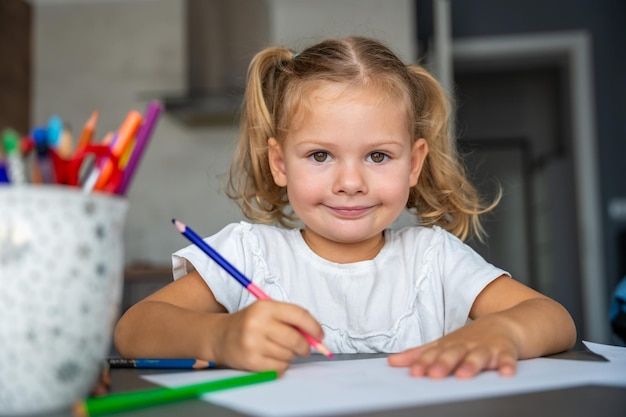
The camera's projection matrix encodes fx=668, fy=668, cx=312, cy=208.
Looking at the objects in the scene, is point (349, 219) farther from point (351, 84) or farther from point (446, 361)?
point (446, 361)

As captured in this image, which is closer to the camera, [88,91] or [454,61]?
[88,91]

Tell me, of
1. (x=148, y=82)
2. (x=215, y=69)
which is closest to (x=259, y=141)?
(x=215, y=69)

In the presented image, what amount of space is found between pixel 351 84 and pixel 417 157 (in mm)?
210

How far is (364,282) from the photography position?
1204mm

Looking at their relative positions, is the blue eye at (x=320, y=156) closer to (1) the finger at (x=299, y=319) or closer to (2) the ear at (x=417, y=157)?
(2) the ear at (x=417, y=157)

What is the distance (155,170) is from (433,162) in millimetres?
2944

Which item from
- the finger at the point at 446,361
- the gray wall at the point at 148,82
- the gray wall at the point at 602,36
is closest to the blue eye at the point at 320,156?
the finger at the point at 446,361

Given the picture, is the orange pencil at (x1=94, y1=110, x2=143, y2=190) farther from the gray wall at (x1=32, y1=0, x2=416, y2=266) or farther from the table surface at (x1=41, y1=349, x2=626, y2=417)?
the gray wall at (x1=32, y1=0, x2=416, y2=266)

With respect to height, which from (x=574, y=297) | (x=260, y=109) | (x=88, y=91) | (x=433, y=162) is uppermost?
(x=88, y=91)

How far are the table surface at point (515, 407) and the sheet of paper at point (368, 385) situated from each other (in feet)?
0.05

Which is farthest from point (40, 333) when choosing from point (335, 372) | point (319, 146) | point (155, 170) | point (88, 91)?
point (88, 91)

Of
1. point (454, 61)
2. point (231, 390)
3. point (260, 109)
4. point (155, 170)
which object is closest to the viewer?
point (231, 390)

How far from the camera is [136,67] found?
4133mm

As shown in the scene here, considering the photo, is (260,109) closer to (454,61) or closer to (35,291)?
(35,291)
